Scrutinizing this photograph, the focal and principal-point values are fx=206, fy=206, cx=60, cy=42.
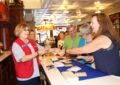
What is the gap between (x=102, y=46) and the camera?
2.49 m

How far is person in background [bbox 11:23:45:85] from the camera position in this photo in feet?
9.83

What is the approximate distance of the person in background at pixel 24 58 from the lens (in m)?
3.00

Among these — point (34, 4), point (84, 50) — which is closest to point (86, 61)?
point (84, 50)

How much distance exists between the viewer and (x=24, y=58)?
298 centimetres

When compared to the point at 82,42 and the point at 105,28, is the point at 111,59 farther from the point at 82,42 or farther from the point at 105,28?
the point at 82,42

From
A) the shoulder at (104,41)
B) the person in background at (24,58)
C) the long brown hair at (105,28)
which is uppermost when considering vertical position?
the long brown hair at (105,28)

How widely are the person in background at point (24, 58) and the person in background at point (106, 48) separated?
3.20 ft

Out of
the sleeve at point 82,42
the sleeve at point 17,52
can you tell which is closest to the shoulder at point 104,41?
the sleeve at point 17,52

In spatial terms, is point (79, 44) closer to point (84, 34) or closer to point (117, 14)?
point (84, 34)

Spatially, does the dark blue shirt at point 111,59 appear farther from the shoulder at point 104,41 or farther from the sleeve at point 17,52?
the sleeve at point 17,52

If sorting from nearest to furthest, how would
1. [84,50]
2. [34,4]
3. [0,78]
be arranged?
[84,50] → [0,78] → [34,4]

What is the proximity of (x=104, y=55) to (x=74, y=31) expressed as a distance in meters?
2.24

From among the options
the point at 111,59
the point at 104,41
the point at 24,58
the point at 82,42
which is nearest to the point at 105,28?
the point at 104,41

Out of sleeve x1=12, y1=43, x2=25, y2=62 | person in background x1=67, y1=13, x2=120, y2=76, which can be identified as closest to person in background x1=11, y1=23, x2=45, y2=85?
sleeve x1=12, y1=43, x2=25, y2=62
